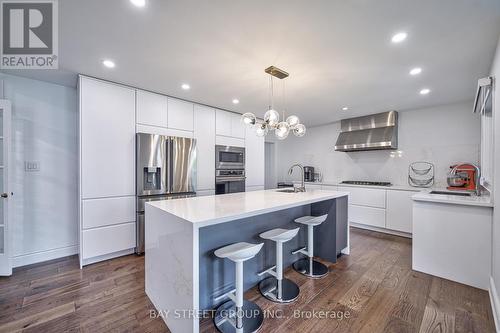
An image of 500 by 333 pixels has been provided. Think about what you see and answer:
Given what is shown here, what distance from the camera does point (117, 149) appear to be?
279 cm

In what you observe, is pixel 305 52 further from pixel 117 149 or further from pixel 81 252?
pixel 81 252

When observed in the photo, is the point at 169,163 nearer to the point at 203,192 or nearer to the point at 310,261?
the point at 203,192

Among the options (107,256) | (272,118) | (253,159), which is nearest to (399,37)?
(272,118)

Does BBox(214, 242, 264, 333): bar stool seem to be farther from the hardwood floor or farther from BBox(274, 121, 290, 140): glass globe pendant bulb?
BBox(274, 121, 290, 140): glass globe pendant bulb

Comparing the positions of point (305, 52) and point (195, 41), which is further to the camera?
point (305, 52)

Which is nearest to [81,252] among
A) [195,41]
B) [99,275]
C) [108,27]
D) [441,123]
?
[99,275]

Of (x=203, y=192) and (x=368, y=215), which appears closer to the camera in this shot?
(x=203, y=192)

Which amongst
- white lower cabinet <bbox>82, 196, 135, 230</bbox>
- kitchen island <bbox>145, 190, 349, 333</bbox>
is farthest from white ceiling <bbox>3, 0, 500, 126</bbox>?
white lower cabinet <bbox>82, 196, 135, 230</bbox>

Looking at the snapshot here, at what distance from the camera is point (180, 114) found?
3434 millimetres

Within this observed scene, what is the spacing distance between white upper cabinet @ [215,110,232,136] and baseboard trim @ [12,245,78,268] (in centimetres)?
278

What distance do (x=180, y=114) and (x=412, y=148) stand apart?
434 cm

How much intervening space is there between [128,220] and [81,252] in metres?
0.58

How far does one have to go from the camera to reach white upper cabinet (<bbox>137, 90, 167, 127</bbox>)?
3011mm

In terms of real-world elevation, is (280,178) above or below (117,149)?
below
